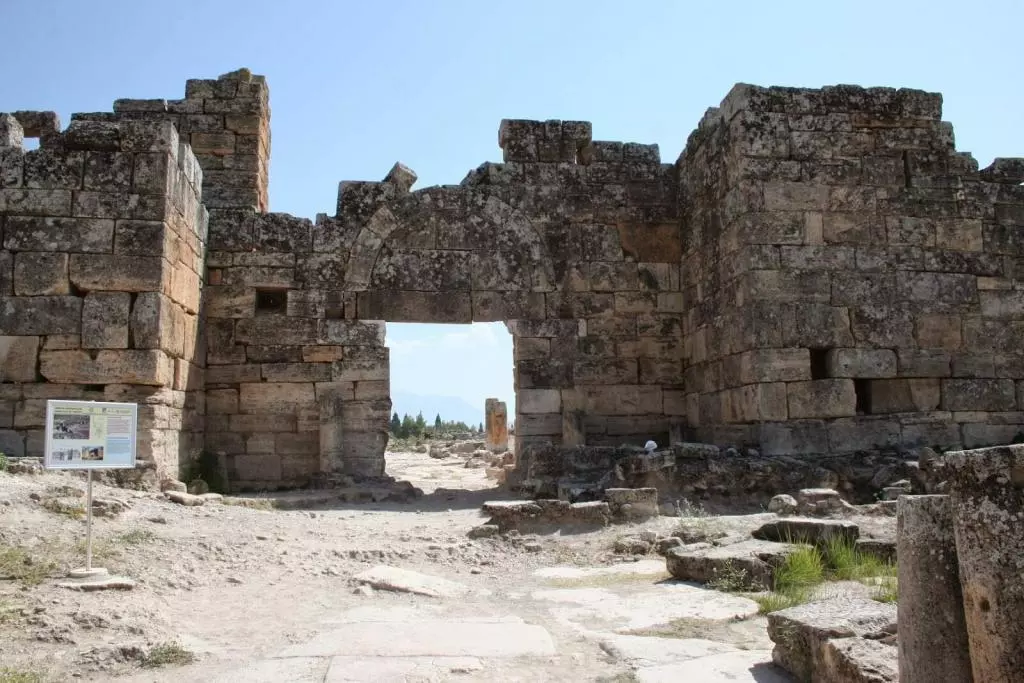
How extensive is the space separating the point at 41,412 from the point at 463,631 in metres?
5.50

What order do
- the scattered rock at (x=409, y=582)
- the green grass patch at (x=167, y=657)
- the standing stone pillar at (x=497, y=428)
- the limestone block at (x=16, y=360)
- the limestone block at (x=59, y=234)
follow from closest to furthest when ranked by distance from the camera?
the green grass patch at (x=167, y=657) → the scattered rock at (x=409, y=582) → the limestone block at (x=16, y=360) → the limestone block at (x=59, y=234) → the standing stone pillar at (x=497, y=428)

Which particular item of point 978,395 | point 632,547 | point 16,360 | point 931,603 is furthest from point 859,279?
point 16,360

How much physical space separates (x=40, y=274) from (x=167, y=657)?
5.53 m

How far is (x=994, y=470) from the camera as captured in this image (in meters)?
2.19

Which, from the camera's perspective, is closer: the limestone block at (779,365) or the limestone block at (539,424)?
the limestone block at (779,365)

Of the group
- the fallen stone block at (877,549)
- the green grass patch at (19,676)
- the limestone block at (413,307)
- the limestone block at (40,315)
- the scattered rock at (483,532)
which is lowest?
the green grass patch at (19,676)


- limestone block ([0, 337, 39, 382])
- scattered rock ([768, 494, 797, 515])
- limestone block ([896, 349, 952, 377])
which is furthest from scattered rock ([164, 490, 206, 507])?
limestone block ([896, 349, 952, 377])

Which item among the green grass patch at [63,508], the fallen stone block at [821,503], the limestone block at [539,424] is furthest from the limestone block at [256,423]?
the fallen stone block at [821,503]

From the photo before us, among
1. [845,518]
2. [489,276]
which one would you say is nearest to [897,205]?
[845,518]

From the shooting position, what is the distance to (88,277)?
309 inches

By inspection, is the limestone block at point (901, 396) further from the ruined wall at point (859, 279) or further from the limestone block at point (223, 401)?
the limestone block at point (223, 401)

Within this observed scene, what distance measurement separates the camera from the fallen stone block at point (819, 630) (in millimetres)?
3203

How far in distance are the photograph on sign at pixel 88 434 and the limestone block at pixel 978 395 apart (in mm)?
7659

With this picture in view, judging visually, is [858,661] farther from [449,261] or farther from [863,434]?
[449,261]
